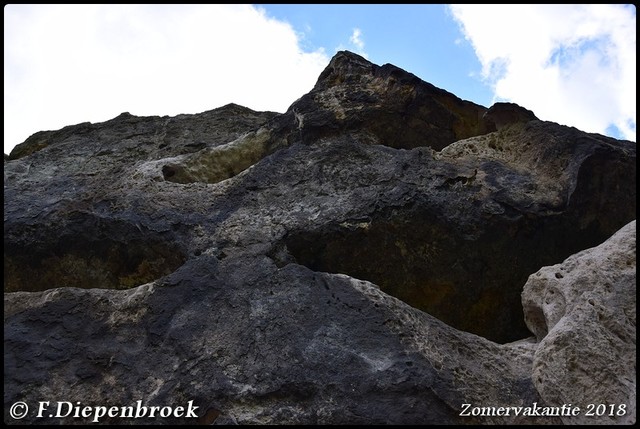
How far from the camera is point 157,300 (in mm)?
4766

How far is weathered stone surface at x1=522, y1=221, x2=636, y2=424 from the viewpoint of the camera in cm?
376

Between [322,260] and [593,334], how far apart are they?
7.81ft

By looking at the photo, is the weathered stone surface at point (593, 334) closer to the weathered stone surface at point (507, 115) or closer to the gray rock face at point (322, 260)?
the gray rock face at point (322, 260)

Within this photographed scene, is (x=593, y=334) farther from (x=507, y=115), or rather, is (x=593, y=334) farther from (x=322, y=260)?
(x=507, y=115)

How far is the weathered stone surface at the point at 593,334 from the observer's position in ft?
12.3

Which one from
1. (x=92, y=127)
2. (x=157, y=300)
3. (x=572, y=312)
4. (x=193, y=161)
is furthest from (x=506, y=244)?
(x=92, y=127)

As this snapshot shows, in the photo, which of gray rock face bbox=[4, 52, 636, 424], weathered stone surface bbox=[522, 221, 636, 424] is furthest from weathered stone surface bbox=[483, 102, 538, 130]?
weathered stone surface bbox=[522, 221, 636, 424]

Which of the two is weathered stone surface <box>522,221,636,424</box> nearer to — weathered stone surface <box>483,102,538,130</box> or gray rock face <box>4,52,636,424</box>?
gray rock face <box>4,52,636,424</box>

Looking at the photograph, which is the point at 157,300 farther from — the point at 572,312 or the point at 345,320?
the point at 572,312

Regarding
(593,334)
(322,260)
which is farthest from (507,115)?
(593,334)

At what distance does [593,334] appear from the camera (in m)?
3.99

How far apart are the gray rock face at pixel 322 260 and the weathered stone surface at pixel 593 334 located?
0.7 inches

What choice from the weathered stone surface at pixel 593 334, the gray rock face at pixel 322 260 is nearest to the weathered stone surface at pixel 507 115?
the gray rock face at pixel 322 260

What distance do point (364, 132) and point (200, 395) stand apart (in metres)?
4.00
